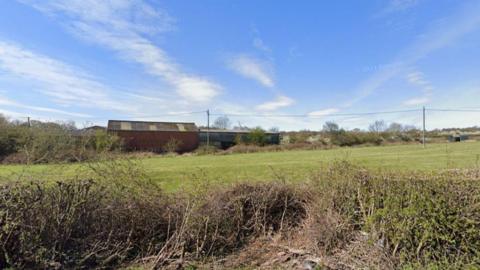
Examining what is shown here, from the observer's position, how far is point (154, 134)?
52844 millimetres

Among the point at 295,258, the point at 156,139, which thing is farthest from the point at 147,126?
Answer: the point at 295,258

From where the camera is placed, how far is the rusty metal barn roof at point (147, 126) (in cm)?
5166

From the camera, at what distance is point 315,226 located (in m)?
4.75

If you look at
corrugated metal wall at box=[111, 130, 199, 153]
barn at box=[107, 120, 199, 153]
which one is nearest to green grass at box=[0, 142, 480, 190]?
corrugated metal wall at box=[111, 130, 199, 153]

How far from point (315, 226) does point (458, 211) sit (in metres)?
1.99

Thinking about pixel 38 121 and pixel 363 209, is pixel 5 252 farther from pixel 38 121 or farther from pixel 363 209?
pixel 38 121

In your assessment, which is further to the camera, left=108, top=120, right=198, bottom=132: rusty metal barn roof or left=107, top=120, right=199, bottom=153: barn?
left=108, top=120, right=198, bottom=132: rusty metal barn roof

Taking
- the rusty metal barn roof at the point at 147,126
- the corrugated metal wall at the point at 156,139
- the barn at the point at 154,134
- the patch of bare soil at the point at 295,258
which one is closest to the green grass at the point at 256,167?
the patch of bare soil at the point at 295,258

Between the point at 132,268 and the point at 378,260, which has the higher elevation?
the point at 378,260

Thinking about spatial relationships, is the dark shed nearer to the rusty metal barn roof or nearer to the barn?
the barn

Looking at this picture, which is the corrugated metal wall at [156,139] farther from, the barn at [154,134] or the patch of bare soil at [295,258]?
the patch of bare soil at [295,258]

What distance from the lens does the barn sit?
50.9 m

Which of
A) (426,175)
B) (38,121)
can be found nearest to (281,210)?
(426,175)

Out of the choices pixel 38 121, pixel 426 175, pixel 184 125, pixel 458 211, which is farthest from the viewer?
pixel 184 125
